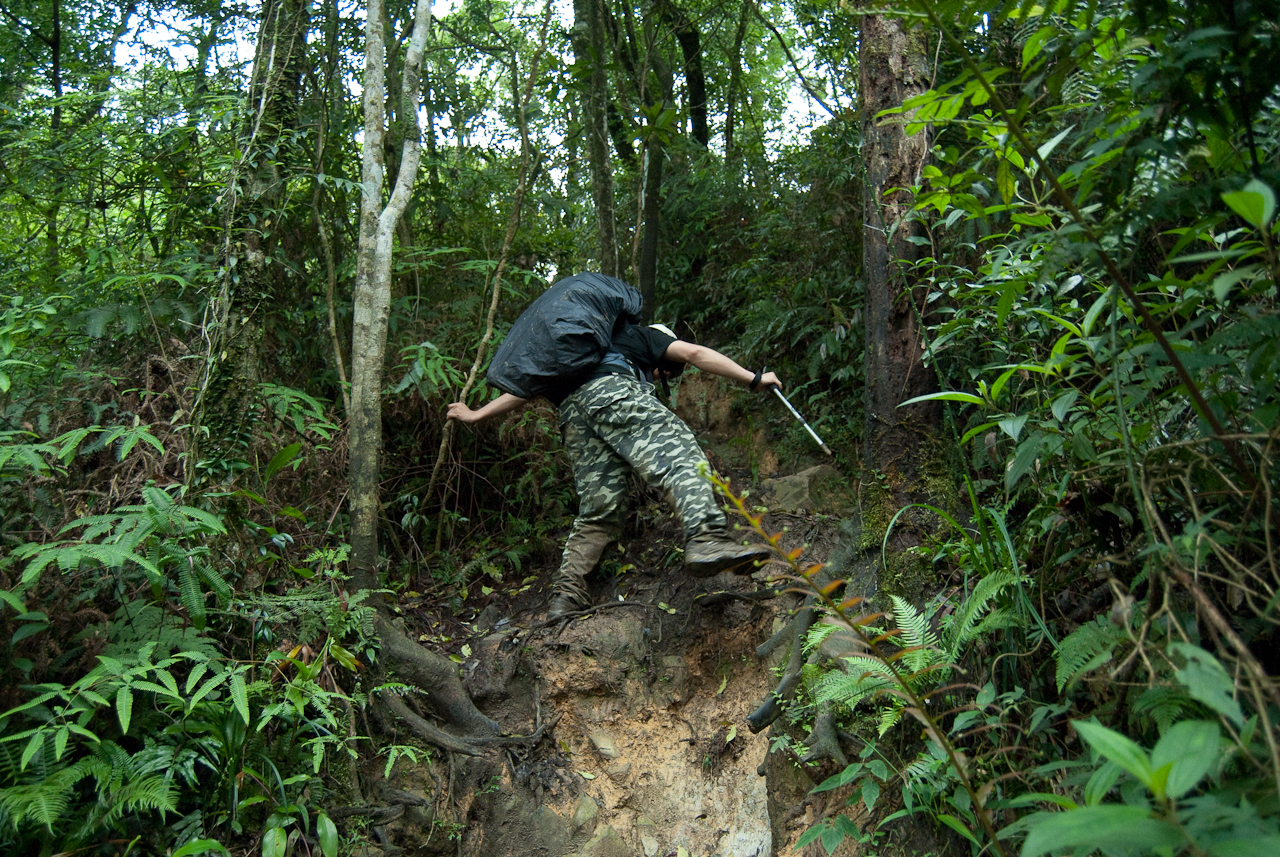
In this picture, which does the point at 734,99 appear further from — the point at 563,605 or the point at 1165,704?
the point at 1165,704

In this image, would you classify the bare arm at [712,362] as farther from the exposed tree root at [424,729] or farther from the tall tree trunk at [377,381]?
the exposed tree root at [424,729]

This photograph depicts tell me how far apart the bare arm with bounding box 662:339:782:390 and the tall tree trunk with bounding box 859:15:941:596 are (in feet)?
2.16

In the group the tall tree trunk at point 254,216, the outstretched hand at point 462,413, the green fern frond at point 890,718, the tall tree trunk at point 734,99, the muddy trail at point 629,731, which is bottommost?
the muddy trail at point 629,731

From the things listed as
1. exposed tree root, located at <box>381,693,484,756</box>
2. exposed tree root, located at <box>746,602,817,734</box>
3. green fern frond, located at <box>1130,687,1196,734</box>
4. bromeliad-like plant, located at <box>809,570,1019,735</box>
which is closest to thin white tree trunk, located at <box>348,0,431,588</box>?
exposed tree root, located at <box>381,693,484,756</box>

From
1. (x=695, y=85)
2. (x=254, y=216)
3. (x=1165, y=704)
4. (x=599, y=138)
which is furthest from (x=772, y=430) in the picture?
(x=695, y=85)

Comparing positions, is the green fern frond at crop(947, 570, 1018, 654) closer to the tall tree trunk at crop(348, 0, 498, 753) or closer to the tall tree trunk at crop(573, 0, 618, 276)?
the tall tree trunk at crop(348, 0, 498, 753)

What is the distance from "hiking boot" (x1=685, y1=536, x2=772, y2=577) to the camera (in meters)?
3.91

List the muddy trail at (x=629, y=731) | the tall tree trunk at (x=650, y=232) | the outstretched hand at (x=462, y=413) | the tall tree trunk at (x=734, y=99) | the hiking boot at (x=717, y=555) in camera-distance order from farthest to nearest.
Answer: the tall tree trunk at (x=734, y=99), the tall tree trunk at (x=650, y=232), the outstretched hand at (x=462, y=413), the hiking boot at (x=717, y=555), the muddy trail at (x=629, y=731)

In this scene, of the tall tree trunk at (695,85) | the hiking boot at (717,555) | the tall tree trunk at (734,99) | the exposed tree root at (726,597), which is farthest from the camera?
the tall tree trunk at (695,85)

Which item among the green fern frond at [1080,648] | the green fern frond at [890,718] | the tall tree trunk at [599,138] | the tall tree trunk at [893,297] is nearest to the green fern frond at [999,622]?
the green fern frond at [1080,648]

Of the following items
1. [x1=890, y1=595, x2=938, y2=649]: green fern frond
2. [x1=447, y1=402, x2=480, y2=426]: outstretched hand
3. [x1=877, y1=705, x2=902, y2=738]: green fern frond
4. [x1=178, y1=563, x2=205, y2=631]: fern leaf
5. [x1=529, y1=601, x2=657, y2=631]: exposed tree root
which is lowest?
[x1=529, y1=601, x2=657, y2=631]: exposed tree root

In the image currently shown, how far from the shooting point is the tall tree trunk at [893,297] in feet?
12.4

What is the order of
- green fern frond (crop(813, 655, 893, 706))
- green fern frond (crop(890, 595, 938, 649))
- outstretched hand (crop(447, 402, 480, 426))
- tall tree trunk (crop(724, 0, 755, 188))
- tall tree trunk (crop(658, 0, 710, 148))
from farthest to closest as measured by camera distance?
tall tree trunk (crop(658, 0, 710, 148)) < tall tree trunk (crop(724, 0, 755, 188)) < outstretched hand (crop(447, 402, 480, 426)) < green fern frond (crop(890, 595, 938, 649)) < green fern frond (crop(813, 655, 893, 706))

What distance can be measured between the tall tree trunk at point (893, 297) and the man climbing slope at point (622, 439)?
2.35ft
